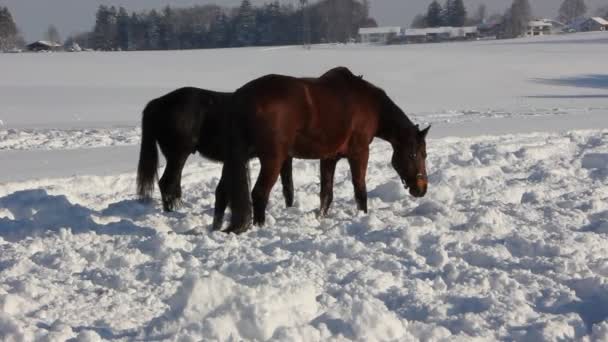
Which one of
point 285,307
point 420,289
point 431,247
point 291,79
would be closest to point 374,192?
point 291,79

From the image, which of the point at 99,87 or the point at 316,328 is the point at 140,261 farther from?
the point at 99,87

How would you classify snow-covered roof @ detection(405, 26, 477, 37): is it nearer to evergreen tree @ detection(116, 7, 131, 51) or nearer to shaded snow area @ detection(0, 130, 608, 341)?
evergreen tree @ detection(116, 7, 131, 51)

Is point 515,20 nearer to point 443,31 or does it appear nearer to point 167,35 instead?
point 443,31

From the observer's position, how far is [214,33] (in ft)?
312

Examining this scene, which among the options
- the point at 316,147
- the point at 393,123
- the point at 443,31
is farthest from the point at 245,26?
the point at 316,147

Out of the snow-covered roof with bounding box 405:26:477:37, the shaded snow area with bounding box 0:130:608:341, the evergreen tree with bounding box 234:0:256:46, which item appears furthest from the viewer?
the evergreen tree with bounding box 234:0:256:46

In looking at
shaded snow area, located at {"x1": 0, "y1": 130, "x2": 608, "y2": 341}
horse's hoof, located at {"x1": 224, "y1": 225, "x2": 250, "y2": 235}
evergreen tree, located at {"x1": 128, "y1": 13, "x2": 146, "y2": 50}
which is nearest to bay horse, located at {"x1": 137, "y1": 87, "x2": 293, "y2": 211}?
shaded snow area, located at {"x1": 0, "y1": 130, "x2": 608, "y2": 341}

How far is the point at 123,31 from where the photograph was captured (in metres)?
93.1

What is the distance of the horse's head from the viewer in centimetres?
663

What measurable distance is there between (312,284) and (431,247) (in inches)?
45.8

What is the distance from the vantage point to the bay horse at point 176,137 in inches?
271

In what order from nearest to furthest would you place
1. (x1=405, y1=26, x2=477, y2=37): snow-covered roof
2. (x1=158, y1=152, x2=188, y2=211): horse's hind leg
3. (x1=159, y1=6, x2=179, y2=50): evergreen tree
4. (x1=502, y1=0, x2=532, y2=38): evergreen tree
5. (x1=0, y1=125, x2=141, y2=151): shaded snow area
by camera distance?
1. (x1=158, y1=152, x2=188, y2=211): horse's hind leg
2. (x1=0, y1=125, x2=141, y2=151): shaded snow area
3. (x1=159, y1=6, x2=179, y2=50): evergreen tree
4. (x1=405, y1=26, x2=477, y2=37): snow-covered roof
5. (x1=502, y1=0, x2=532, y2=38): evergreen tree

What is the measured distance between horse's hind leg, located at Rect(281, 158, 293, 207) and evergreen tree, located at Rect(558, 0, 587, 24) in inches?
5794

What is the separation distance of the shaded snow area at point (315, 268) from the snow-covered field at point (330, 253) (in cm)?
1
